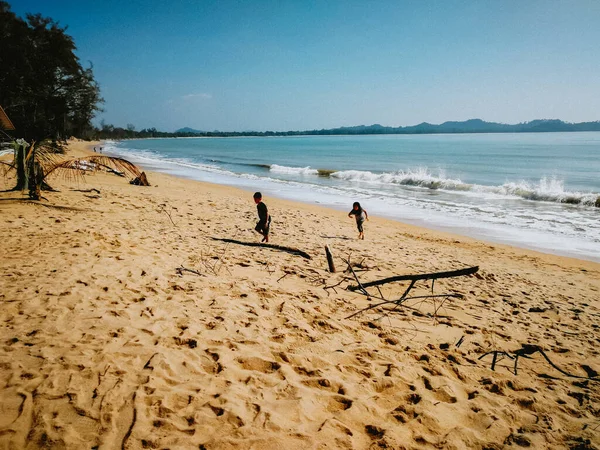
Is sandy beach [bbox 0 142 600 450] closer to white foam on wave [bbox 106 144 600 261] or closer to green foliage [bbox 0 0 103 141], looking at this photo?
white foam on wave [bbox 106 144 600 261]

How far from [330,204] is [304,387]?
50.3 feet

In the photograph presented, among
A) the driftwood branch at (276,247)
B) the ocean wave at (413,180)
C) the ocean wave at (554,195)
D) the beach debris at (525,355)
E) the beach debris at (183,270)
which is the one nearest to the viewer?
the beach debris at (525,355)

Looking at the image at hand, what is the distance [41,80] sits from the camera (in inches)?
1070

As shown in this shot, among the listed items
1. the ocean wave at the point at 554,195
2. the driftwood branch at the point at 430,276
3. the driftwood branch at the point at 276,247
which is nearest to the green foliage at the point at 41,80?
the driftwood branch at the point at 276,247

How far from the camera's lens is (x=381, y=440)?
2.53 meters

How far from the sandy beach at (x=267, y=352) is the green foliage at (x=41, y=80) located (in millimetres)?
26383

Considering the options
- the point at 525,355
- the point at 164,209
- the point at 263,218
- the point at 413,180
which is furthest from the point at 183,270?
the point at 413,180

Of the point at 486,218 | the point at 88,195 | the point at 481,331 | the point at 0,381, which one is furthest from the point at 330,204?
the point at 0,381

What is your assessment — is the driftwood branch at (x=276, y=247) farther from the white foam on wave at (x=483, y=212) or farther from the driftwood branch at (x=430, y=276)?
the white foam on wave at (x=483, y=212)

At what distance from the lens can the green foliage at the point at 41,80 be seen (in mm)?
25047

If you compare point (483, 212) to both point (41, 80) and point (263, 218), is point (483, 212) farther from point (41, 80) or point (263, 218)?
point (41, 80)

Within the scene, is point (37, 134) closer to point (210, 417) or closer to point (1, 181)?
point (1, 181)

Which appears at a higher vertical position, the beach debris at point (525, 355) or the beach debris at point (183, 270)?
the beach debris at point (183, 270)

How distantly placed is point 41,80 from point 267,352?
35297 mm
